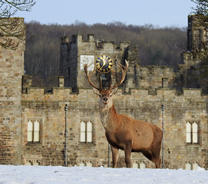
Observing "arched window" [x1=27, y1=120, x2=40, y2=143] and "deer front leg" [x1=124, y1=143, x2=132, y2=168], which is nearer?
"deer front leg" [x1=124, y1=143, x2=132, y2=168]

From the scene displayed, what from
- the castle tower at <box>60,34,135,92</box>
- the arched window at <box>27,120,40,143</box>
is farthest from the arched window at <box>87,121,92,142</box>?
the castle tower at <box>60,34,135,92</box>

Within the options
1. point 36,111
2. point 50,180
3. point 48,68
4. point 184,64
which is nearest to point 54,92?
point 36,111

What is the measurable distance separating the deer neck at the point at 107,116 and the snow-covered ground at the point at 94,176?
3147 millimetres

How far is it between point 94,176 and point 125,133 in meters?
5.00

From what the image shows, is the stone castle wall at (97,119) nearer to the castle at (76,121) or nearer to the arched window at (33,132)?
the castle at (76,121)

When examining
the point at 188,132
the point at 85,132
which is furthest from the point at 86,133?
the point at 188,132

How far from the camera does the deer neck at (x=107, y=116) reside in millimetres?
23031

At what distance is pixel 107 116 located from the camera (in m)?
23.2

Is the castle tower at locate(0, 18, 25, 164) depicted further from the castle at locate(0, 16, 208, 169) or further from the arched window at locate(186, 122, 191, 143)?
the arched window at locate(186, 122, 191, 143)

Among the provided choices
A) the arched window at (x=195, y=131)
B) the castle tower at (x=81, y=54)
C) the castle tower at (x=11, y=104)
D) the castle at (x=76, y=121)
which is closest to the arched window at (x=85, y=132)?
the castle at (x=76, y=121)

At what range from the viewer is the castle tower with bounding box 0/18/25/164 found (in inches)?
1577

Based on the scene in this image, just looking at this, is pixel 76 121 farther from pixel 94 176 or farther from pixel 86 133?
pixel 94 176

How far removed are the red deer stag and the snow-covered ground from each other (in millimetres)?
2791

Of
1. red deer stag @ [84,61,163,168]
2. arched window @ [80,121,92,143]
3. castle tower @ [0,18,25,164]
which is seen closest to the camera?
red deer stag @ [84,61,163,168]
